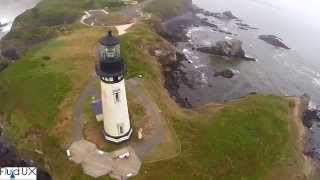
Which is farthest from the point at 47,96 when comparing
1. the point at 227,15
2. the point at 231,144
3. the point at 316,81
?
the point at 227,15

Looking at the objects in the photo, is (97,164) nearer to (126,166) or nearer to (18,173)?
(126,166)

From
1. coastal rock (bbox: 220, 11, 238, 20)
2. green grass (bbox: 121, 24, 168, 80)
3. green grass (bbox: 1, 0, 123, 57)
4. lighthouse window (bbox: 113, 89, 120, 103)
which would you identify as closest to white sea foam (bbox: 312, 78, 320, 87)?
green grass (bbox: 121, 24, 168, 80)

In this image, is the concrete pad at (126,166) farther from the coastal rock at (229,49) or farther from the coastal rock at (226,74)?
the coastal rock at (229,49)

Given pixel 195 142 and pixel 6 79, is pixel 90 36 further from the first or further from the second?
pixel 195 142

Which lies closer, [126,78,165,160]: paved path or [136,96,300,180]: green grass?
[136,96,300,180]: green grass

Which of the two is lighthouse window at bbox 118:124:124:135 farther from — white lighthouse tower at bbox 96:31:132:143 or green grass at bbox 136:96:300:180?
green grass at bbox 136:96:300:180

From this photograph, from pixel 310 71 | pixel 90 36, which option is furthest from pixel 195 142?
Result: pixel 310 71
